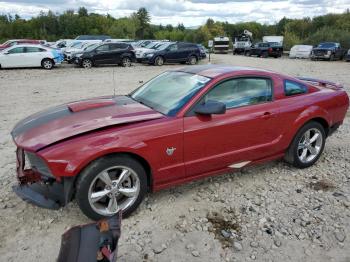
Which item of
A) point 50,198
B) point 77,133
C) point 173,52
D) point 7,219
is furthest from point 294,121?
point 173,52

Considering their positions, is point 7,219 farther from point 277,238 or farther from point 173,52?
point 173,52

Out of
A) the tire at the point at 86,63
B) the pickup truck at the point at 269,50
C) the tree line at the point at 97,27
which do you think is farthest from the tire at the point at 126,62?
the tree line at the point at 97,27

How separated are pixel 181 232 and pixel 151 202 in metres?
0.69

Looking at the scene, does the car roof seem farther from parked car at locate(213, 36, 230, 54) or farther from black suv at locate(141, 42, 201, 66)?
parked car at locate(213, 36, 230, 54)

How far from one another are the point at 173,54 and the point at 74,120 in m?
19.0

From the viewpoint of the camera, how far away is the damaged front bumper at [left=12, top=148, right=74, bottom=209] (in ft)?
11.3

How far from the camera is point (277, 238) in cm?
356

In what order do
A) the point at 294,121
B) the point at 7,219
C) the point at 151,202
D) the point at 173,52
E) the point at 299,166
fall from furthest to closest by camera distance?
the point at 173,52 → the point at 299,166 → the point at 294,121 → the point at 151,202 → the point at 7,219

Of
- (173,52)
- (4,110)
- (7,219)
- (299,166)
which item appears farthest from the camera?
(173,52)

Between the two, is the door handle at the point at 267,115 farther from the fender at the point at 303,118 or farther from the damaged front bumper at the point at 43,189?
the damaged front bumper at the point at 43,189

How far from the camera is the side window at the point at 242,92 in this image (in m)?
4.28

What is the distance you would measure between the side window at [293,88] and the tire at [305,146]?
48 centimetres

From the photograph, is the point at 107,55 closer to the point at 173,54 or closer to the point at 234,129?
the point at 173,54

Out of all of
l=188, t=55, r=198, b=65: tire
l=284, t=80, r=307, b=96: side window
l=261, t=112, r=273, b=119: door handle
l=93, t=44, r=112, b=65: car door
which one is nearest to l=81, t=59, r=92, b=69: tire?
l=93, t=44, r=112, b=65: car door
